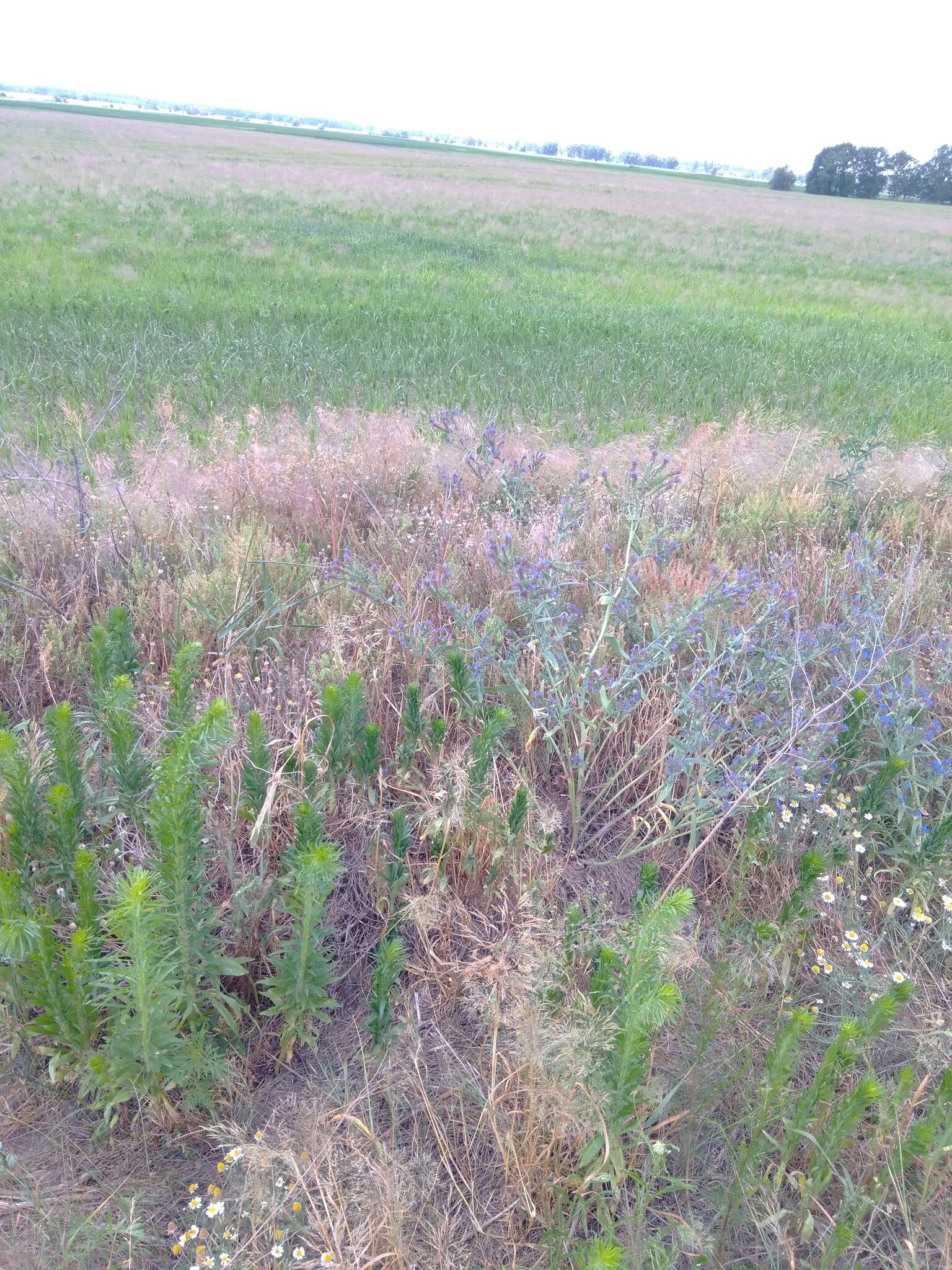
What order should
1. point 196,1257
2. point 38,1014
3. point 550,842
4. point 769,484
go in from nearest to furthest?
1. point 196,1257
2. point 38,1014
3. point 550,842
4. point 769,484

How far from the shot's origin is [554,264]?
15898 mm

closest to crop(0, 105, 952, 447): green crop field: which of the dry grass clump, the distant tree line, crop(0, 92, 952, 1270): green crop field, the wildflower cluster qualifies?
crop(0, 92, 952, 1270): green crop field

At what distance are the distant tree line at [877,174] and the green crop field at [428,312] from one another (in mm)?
57143

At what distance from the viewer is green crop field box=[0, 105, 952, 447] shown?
20.6 feet

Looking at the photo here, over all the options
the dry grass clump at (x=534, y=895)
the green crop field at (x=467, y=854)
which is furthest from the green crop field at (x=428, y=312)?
the dry grass clump at (x=534, y=895)

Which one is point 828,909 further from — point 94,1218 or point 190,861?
point 94,1218

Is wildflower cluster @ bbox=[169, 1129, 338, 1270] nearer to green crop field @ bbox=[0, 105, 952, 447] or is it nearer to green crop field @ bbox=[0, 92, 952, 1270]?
green crop field @ bbox=[0, 92, 952, 1270]

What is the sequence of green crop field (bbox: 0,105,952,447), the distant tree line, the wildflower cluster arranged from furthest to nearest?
the distant tree line < green crop field (bbox: 0,105,952,447) < the wildflower cluster

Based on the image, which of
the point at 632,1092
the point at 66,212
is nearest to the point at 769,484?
the point at 632,1092

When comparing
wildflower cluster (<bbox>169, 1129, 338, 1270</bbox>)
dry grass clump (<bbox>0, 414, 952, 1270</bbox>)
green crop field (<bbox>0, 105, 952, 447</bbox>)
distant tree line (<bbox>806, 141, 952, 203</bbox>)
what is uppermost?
distant tree line (<bbox>806, 141, 952, 203</bbox>)

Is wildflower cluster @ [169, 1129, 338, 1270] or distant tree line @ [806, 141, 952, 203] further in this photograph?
distant tree line @ [806, 141, 952, 203]

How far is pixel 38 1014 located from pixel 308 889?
702 mm

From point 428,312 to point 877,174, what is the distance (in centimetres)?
8269

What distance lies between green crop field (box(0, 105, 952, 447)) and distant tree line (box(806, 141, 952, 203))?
5714 cm
